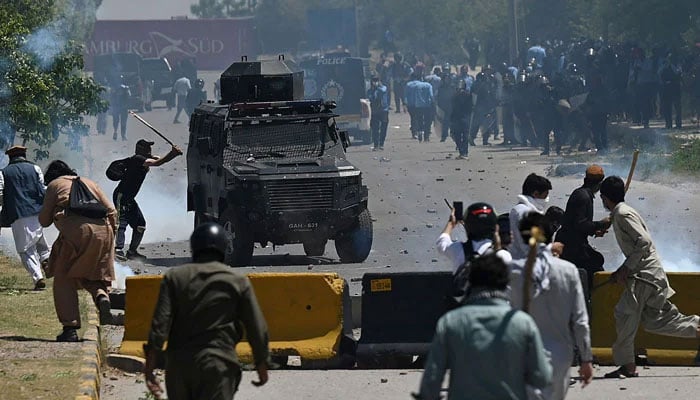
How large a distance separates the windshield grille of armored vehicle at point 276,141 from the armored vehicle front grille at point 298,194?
2.48 ft

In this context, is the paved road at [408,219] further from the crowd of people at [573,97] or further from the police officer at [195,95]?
the police officer at [195,95]

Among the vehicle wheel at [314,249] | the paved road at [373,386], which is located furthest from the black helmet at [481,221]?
the vehicle wheel at [314,249]

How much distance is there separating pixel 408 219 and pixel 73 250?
12.1 metres

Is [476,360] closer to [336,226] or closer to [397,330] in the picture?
[397,330]

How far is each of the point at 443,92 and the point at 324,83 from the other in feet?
15.2

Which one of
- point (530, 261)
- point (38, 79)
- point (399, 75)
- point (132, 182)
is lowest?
point (132, 182)

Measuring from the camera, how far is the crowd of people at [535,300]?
6348 millimetres

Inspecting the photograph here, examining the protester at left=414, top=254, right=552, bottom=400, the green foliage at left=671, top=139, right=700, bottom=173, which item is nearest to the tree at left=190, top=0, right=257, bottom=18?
the green foliage at left=671, top=139, right=700, bottom=173

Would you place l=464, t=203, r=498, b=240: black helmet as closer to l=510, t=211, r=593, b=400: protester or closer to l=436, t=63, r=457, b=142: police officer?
l=510, t=211, r=593, b=400: protester

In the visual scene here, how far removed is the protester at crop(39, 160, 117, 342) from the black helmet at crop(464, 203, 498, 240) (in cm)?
520

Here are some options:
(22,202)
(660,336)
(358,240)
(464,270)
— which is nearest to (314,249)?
(358,240)

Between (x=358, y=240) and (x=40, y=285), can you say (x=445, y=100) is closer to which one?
(x=358, y=240)

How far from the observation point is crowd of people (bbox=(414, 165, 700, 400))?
20.8ft

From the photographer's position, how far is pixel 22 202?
15188 millimetres
